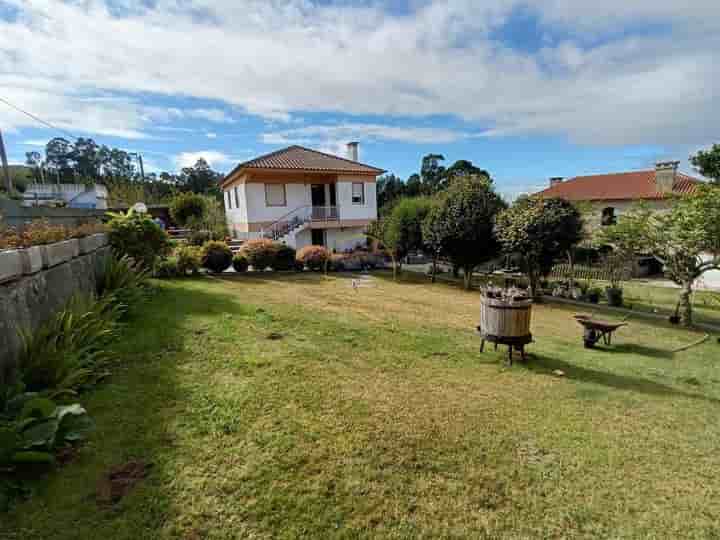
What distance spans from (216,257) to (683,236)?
47.2 feet

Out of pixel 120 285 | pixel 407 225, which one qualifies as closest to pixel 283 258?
pixel 407 225

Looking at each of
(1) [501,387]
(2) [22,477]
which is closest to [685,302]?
(1) [501,387]

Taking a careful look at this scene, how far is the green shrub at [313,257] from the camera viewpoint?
51.2 ft

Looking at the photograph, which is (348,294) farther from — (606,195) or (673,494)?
(606,195)

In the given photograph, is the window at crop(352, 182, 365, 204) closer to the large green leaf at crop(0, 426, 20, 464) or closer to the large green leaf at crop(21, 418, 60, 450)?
the large green leaf at crop(21, 418, 60, 450)

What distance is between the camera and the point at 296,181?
21.4m

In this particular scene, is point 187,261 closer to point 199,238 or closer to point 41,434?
point 199,238

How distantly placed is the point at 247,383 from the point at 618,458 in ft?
11.7

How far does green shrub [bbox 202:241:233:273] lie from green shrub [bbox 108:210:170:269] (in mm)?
3058

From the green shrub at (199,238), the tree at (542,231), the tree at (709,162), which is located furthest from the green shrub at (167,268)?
the tree at (709,162)

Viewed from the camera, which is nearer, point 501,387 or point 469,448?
point 469,448

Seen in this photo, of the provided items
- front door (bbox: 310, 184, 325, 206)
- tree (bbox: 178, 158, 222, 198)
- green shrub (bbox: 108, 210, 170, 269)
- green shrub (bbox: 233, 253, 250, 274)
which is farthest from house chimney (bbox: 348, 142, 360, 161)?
tree (bbox: 178, 158, 222, 198)

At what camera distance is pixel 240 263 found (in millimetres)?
14078

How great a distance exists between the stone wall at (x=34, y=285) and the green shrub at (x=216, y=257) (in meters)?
7.46
